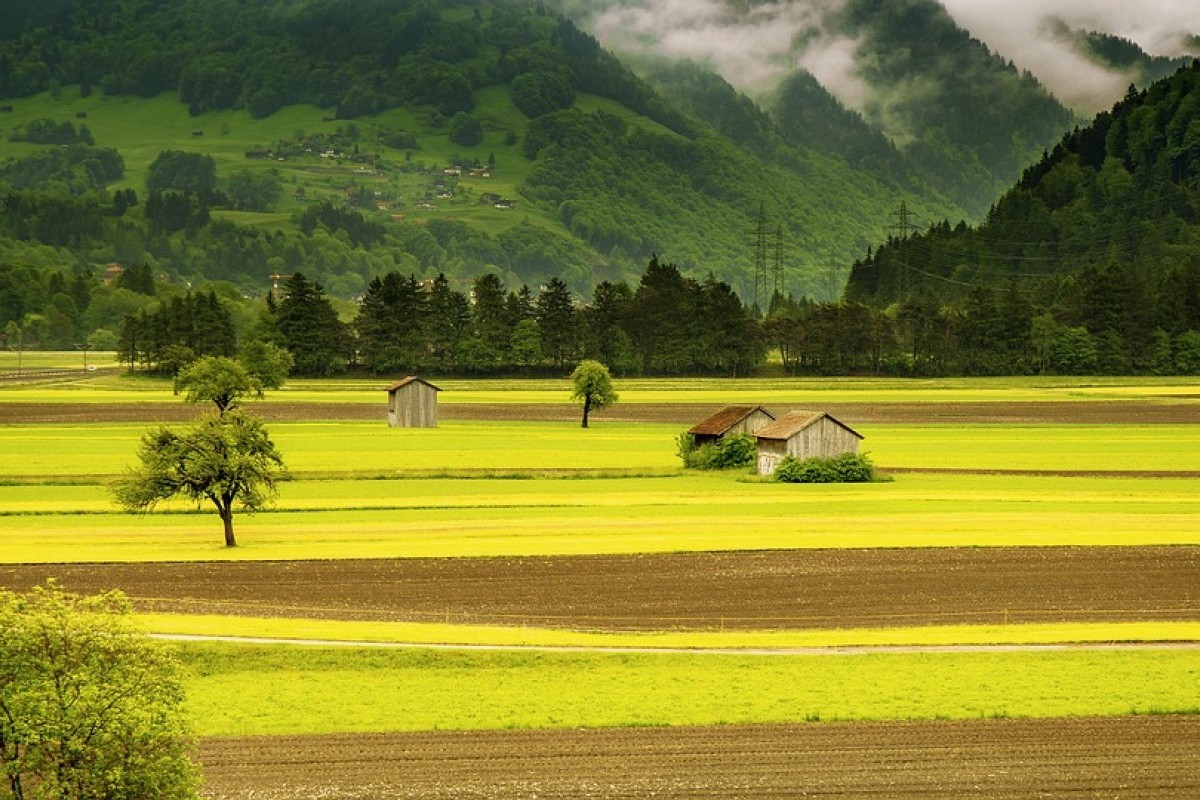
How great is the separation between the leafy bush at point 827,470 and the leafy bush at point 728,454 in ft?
20.7

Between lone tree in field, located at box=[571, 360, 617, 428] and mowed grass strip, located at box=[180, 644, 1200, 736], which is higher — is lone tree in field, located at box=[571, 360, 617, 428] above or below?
above

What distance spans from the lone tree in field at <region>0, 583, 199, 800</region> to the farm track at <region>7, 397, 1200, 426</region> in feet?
333

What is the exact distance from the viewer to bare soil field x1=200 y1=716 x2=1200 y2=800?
96.9 feet

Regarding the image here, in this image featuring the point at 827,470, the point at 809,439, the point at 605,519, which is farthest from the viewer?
the point at 809,439

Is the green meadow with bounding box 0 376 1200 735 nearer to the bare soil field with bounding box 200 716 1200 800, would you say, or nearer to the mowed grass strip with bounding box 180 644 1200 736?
the mowed grass strip with bounding box 180 644 1200 736

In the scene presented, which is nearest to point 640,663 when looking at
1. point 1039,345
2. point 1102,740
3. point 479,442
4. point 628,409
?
point 1102,740

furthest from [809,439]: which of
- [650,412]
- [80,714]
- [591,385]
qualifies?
[80,714]

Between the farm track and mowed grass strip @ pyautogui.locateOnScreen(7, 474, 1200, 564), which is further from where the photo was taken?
the farm track

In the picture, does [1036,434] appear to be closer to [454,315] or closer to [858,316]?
[858,316]

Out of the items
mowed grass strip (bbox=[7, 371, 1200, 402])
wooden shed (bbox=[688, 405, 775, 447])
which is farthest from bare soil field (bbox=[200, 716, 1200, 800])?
mowed grass strip (bbox=[7, 371, 1200, 402])

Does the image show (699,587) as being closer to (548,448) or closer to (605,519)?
(605,519)

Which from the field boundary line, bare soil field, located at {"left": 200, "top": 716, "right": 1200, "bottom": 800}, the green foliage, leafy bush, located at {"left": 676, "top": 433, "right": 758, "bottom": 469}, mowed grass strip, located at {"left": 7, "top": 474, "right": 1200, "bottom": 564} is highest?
the green foliage

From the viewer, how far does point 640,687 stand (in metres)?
37.3

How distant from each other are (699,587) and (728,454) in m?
40.7
